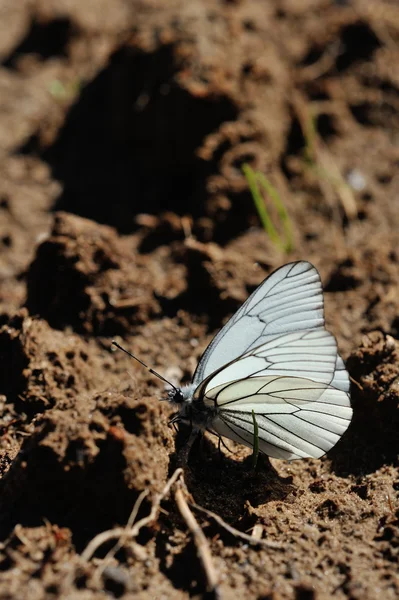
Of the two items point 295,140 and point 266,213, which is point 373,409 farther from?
point 295,140

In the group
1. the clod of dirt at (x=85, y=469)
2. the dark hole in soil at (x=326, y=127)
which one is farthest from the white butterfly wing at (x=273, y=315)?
the dark hole in soil at (x=326, y=127)

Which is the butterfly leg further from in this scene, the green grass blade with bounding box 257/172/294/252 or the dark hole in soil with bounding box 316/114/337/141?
the dark hole in soil with bounding box 316/114/337/141

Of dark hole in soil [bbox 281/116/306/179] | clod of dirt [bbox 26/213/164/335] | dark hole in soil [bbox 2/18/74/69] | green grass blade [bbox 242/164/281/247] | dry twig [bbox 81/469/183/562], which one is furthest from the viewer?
dark hole in soil [bbox 2/18/74/69]

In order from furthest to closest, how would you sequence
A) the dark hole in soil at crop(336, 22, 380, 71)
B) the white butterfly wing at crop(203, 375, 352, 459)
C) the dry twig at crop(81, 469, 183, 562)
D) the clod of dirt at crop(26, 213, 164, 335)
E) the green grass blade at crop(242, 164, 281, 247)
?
1. the dark hole in soil at crop(336, 22, 380, 71)
2. the green grass blade at crop(242, 164, 281, 247)
3. the clod of dirt at crop(26, 213, 164, 335)
4. the white butterfly wing at crop(203, 375, 352, 459)
5. the dry twig at crop(81, 469, 183, 562)

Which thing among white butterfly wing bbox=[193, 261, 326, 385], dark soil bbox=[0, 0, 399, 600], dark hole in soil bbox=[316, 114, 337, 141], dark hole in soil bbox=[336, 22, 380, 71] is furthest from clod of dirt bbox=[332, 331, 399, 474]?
dark hole in soil bbox=[336, 22, 380, 71]

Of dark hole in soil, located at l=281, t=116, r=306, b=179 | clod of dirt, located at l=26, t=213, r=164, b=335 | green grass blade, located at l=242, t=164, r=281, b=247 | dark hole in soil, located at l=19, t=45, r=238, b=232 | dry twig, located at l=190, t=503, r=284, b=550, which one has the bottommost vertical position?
dry twig, located at l=190, t=503, r=284, b=550

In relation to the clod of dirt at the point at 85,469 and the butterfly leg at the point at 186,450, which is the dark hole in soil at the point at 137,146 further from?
the clod of dirt at the point at 85,469

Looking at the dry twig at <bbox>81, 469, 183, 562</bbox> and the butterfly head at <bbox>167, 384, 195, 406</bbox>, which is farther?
the butterfly head at <bbox>167, 384, 195, 406</bbox>

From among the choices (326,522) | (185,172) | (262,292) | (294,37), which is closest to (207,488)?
(326,522)
